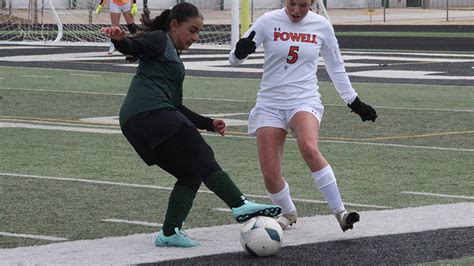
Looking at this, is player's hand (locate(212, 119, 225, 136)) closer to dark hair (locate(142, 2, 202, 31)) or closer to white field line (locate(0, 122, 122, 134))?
dark hair (locate(142, 2, 202, 31))

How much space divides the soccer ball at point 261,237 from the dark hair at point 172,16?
126 cm

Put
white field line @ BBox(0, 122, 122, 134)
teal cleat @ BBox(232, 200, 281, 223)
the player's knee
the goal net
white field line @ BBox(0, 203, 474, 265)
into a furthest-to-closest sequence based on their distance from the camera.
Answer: the goal net
white field line @ BBox(0, 122, 122, 134)
the player's knee
teal cleat @ BBox(232, 200, 281, 223)
white field line @ BBox(0, 203, 474, 265)

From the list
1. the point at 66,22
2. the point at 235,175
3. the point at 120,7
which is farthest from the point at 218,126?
the point at 66,22

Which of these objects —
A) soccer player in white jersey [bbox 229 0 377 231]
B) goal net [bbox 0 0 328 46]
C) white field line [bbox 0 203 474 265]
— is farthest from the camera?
goal net [bbox 0 0 328 46]

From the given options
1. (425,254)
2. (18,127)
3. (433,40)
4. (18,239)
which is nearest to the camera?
(425,254)

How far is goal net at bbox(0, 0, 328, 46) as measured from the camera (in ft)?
123

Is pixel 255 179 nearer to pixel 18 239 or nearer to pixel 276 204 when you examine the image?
pixel 276 204

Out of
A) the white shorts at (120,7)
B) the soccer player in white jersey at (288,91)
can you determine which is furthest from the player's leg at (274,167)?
the white shorts at (120,7)

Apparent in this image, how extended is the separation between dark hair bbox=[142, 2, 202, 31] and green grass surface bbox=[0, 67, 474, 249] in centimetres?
131

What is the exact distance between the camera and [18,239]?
884cm

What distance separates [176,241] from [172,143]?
1.84 ft

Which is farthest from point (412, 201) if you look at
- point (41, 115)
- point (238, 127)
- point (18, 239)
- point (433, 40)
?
point (433, 40)

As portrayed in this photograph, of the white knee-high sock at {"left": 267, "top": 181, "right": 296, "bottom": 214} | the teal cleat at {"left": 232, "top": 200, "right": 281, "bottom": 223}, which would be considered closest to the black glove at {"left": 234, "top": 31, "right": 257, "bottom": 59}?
the white knee-high sock at {"left": 267, "top": 181, "right": 296, "bottom": 214}

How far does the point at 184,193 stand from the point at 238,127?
7.72m
